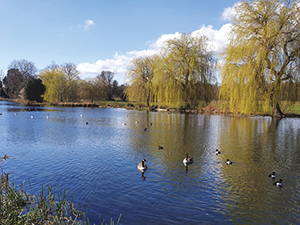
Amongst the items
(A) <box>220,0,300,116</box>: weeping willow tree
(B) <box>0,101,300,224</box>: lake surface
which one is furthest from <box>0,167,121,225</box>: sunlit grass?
(A) <box>220,0,300,116</box>: weeping willow tree

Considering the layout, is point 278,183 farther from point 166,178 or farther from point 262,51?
point 262,51

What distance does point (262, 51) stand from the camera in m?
23.2

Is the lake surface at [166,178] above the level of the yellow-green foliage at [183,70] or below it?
below

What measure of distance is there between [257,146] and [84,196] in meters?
10.2

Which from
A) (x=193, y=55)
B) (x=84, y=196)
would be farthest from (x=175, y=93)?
(x=84, y=196)

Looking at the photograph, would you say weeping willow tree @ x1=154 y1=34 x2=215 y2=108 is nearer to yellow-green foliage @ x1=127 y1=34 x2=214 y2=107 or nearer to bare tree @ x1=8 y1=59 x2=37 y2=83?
yellow-green foliage @ x1=127 y1=34 x2=214 y2=107

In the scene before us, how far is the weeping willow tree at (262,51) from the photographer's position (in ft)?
75.4

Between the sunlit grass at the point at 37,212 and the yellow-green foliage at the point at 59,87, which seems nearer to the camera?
the sunlit grass at the point at 37,212

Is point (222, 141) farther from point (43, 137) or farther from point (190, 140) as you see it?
point (43, 137)

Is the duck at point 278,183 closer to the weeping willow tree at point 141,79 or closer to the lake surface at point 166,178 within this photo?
the lake surface at point 166,178

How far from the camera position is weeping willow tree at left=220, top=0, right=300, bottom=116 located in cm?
2298

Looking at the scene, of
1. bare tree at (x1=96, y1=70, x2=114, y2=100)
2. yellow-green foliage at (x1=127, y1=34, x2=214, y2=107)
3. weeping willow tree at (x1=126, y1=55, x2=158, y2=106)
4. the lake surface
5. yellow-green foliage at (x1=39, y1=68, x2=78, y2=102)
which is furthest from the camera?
bare tree at (x1=96, y1=70, x2=114, y2=100)

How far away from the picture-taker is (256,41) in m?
24.1

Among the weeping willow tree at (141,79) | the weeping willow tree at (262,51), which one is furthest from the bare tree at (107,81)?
the weeping willow tree at (262,51)
